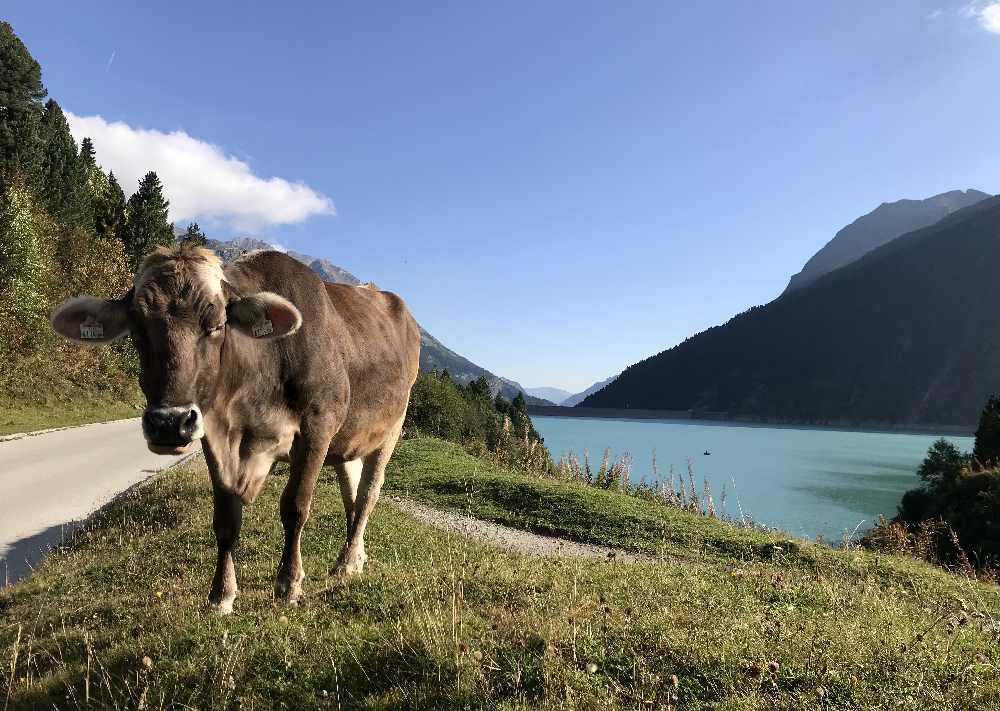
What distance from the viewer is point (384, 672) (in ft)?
11.3

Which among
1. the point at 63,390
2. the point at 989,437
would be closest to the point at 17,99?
the point at 63,390

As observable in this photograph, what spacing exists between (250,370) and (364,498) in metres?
2.55

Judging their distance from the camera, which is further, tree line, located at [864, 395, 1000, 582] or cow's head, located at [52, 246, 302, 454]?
tree line, located at [864, 395, 1000, 582]

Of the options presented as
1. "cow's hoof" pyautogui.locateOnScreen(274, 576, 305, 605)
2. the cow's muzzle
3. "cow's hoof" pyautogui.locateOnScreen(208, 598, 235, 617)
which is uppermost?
the cow's muzzle

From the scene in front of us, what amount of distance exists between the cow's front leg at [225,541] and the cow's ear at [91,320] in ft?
3.97

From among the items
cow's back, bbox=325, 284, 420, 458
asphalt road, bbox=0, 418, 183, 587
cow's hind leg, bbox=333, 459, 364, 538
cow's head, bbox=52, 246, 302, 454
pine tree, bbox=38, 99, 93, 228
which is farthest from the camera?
pine tree, bbox=38, 99, 93, 228

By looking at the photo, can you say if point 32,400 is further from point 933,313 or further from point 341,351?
point 933,313

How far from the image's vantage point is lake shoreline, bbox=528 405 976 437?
157 metres

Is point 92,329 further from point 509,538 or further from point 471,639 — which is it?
point 509,538

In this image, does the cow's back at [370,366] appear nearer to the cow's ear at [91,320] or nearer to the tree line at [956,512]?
the cow's ear at [91,320]

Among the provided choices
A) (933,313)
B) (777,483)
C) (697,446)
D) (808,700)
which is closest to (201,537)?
(808,700)

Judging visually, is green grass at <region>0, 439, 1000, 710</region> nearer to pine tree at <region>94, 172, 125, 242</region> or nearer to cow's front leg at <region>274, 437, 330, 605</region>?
cow's front leg at <region>274, 437, 330, 605</region>

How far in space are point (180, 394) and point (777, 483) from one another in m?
65.1

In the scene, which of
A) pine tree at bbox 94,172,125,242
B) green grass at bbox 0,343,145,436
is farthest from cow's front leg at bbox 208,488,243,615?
pine tree at bbox 94,172,125,242
